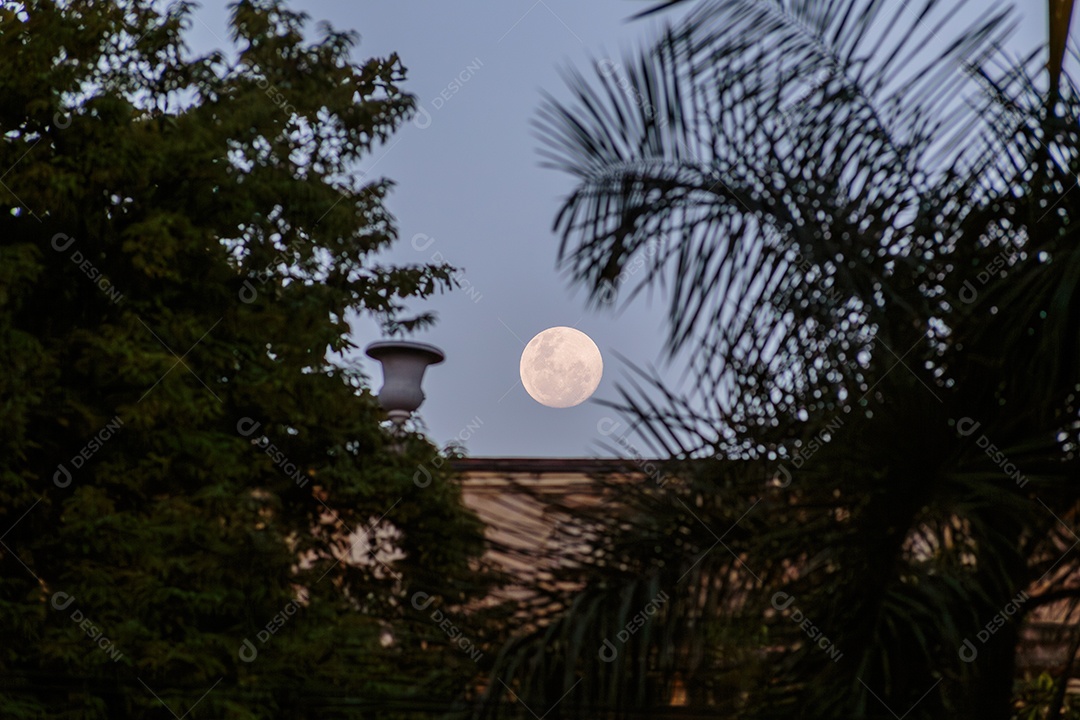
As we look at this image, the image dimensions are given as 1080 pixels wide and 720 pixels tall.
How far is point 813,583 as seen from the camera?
1643 millimetres

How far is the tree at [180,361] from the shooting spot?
24.5ft

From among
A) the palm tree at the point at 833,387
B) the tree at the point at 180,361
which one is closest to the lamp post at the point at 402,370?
the tree at the point at 180,361

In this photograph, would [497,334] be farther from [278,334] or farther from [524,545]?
[278,334]

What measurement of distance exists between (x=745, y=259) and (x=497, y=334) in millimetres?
1478

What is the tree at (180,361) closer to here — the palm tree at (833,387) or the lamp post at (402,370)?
the lamp post at (402,370)

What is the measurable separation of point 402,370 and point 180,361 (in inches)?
59.0

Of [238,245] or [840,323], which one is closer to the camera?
[840,323]

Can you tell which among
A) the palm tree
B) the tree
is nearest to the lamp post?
the tree

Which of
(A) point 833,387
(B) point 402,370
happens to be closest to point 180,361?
(B) point 402,370

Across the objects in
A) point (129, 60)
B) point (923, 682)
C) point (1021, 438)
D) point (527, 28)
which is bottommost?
point (923, 682)

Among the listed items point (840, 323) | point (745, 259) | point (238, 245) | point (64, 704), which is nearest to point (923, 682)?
point (840, 323)

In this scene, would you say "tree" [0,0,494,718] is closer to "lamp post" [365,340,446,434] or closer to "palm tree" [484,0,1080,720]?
"lamp post" [365,340,446,434]

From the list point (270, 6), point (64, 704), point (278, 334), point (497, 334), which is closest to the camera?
point (497, 334)

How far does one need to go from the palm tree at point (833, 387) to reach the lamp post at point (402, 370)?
544cm
